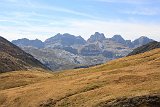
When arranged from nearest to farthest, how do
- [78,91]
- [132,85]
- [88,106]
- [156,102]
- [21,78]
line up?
[156,102] → [88,106] → [132,85] → [78,91] → [21,78]

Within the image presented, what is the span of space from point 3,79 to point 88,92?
60.4 m

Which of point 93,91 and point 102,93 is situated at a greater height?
point 93,91

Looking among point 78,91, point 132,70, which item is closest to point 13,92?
point 78,91

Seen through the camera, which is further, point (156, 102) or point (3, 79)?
point (3, 79)

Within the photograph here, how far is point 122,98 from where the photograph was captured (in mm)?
59531

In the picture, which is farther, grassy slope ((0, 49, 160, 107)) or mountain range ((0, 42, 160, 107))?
grassy slope ((0, 49, 160, 107))

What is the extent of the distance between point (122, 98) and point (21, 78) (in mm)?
68169

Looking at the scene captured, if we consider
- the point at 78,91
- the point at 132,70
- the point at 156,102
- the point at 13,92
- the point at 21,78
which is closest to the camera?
the point at 156,102

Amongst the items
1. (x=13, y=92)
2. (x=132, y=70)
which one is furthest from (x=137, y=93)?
(x=13, y=92)

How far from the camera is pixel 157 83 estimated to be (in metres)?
64.9

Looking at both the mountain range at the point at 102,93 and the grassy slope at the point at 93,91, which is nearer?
the mountain range at the point at 102,93

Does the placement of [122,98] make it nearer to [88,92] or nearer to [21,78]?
[88,92]

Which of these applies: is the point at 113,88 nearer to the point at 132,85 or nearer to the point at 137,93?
the point at 132,85

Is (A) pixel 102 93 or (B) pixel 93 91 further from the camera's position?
(B) pixel 93 91
